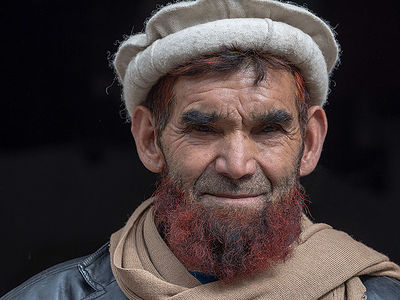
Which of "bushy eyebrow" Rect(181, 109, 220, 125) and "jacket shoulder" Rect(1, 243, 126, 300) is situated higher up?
"bushy eyebrow" Rect(181, 109, 220, 125)

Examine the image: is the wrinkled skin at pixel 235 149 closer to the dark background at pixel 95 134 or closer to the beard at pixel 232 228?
the beard at pixel 232 228

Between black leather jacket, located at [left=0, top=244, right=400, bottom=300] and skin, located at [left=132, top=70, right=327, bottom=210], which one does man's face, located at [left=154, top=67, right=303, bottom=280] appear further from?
black leather jacket, located at [left=0, top=244, right=400, bottom=300]

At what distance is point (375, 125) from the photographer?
127 inches

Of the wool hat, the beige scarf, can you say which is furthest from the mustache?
the wool hat

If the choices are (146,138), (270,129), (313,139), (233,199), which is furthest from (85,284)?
(313,139)

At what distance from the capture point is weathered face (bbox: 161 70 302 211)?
2023 millimetres

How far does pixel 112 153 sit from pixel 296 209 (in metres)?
1.50

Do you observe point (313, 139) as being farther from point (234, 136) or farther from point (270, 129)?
point (234, 136)

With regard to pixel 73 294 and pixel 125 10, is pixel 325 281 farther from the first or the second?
pixel 125 10

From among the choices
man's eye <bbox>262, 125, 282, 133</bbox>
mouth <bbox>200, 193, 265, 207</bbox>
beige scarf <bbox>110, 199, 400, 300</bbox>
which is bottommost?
beige scarf <bbox>110, 199, 400, 300</bbox>

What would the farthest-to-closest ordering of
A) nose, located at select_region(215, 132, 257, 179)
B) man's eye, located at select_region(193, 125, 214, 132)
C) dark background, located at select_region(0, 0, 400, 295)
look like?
dark background, located at select_region(0, 0, 400, 295) → man's eye, located at select_region(193, 125, 214, 132) → nose, located at select_region(215, 132, 257, 179)

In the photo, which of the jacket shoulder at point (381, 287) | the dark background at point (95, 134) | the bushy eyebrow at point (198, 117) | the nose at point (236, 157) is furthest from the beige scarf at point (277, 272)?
the dark background at point (95, 134)

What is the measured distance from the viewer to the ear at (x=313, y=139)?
2.35m

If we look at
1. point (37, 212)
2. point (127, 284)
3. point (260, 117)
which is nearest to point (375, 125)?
point (260, 117)
